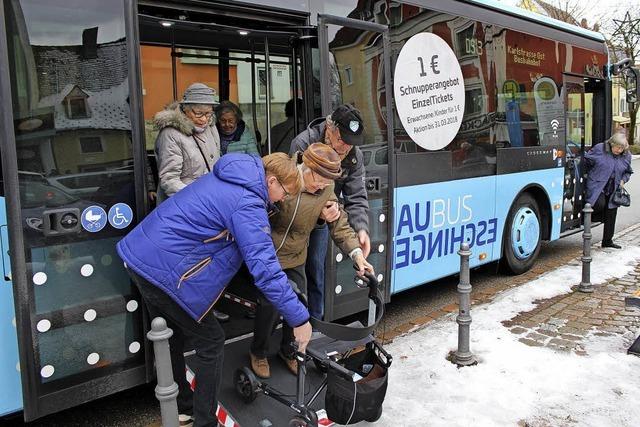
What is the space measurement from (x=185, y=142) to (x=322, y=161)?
1158 mm

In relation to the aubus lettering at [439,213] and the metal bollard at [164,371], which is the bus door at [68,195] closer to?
the metal bollard at [164,371]

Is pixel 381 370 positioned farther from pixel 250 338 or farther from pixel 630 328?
pixel 630 328

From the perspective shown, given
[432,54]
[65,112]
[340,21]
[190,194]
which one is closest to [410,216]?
[432,54]

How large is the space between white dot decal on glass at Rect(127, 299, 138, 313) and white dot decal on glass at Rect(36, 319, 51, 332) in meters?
0.42

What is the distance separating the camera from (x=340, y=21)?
3.95 metres

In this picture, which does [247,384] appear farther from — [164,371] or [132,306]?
[164,371]

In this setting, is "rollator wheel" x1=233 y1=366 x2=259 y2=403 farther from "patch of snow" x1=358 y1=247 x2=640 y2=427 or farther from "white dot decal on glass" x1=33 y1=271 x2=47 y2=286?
"white dot decal on glass" x1=33 y1=271 x2=47 y2=286

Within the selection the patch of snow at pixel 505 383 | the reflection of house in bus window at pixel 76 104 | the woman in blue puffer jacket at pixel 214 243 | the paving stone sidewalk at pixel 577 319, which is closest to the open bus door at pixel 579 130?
the paving stone sidewalk at pixel 577 319

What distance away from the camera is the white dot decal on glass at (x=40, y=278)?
2711 millimetres

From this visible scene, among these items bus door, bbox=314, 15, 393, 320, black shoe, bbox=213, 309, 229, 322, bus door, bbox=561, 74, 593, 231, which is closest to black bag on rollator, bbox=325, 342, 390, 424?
bus door, bbox=314, 15, 393, 320

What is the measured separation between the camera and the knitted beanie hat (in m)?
2.81

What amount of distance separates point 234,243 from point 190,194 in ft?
1.02

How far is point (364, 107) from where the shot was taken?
420 cm

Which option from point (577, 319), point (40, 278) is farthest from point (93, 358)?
point (577, 319)
